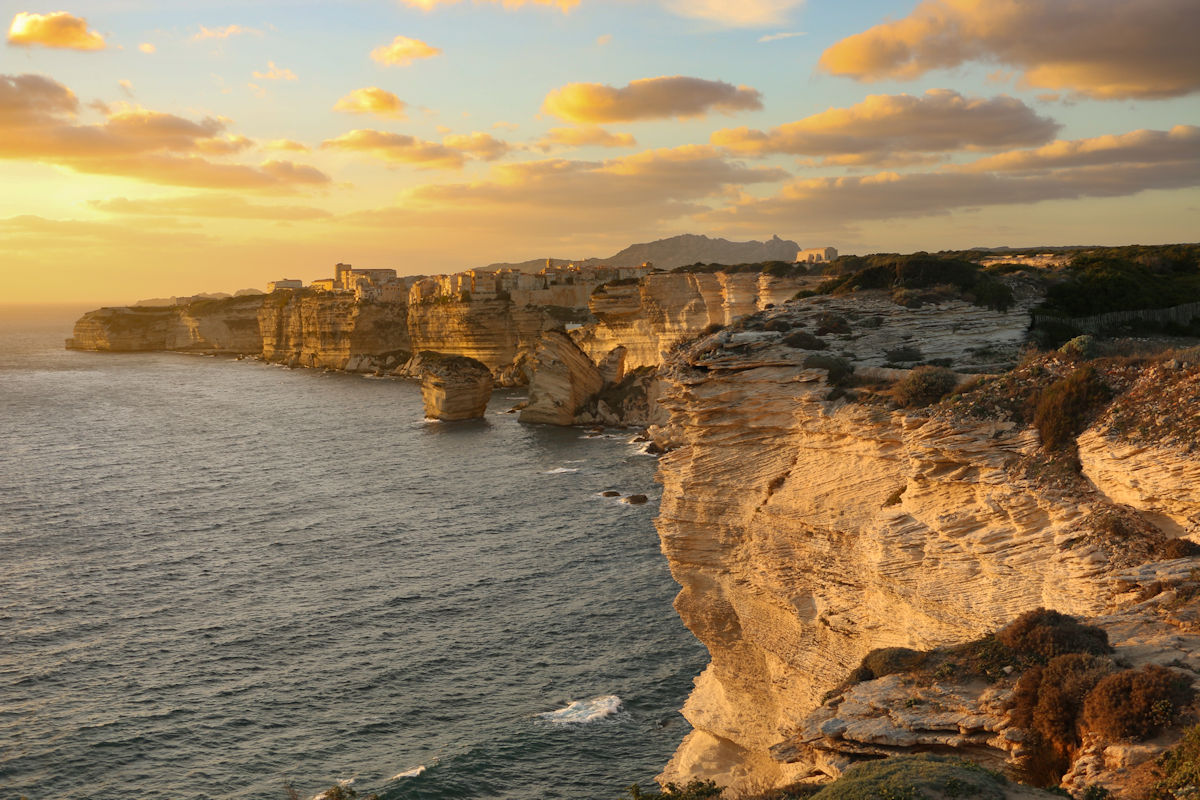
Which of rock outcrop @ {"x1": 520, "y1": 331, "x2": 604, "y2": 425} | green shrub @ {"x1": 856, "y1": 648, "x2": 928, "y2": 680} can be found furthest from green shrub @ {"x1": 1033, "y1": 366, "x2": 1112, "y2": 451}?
rock outcrop @ {"x1": 520, "y1": 331, "x2": 604, "y2": 425}

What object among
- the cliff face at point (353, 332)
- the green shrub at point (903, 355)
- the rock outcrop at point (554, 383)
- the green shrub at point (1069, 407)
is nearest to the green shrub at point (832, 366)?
the green shrub at point (903, 355)

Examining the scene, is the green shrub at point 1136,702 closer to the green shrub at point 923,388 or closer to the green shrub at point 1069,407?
the green shrub at point 1069,407

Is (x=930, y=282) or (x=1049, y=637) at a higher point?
(x=930, y=282)

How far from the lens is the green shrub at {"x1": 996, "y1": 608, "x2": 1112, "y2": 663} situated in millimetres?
13422

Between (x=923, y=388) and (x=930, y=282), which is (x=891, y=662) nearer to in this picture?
(x=923, y=388)

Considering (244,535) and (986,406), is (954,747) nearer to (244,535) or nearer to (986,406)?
(986,406)

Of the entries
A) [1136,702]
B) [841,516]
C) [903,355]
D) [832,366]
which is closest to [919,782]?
[1136,702]

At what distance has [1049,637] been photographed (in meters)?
13.8

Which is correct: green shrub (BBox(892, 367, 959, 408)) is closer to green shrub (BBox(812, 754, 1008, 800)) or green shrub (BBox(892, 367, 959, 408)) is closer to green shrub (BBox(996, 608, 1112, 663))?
green shrub (BBox(996, 608, 1112, 663))

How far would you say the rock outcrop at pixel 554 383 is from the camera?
3743 inches

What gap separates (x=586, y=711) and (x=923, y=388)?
18.4m

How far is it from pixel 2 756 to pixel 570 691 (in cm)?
2001

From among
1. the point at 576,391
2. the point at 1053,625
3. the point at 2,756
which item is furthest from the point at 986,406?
the point at 576,391

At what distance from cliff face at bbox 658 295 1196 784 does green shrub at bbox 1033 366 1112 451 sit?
38 centimetres
